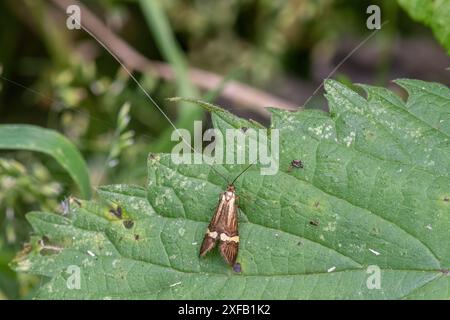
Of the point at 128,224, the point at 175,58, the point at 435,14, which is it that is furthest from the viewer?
the point at 175,58

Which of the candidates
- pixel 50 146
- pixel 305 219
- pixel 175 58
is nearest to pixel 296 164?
pixel 305 219

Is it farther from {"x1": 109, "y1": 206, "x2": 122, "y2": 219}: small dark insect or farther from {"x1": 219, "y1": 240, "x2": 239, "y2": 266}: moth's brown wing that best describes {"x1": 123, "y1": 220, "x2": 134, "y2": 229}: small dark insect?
{"x1": 219, "y1": 240, "x2": 239, "y2": 266}: moth's brown wing

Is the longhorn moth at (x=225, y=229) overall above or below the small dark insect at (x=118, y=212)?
below

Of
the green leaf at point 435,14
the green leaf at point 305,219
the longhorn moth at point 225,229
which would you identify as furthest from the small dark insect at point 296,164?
the green leaf at point 435,14

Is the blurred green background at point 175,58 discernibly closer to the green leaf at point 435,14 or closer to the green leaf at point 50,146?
the green leaf at point 50,146

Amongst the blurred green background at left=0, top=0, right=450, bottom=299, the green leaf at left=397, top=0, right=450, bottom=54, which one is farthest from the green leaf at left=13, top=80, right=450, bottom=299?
the blurred green background at left=0, top=0, right=450, bottom=299

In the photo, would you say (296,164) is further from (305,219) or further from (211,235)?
(211,235)
